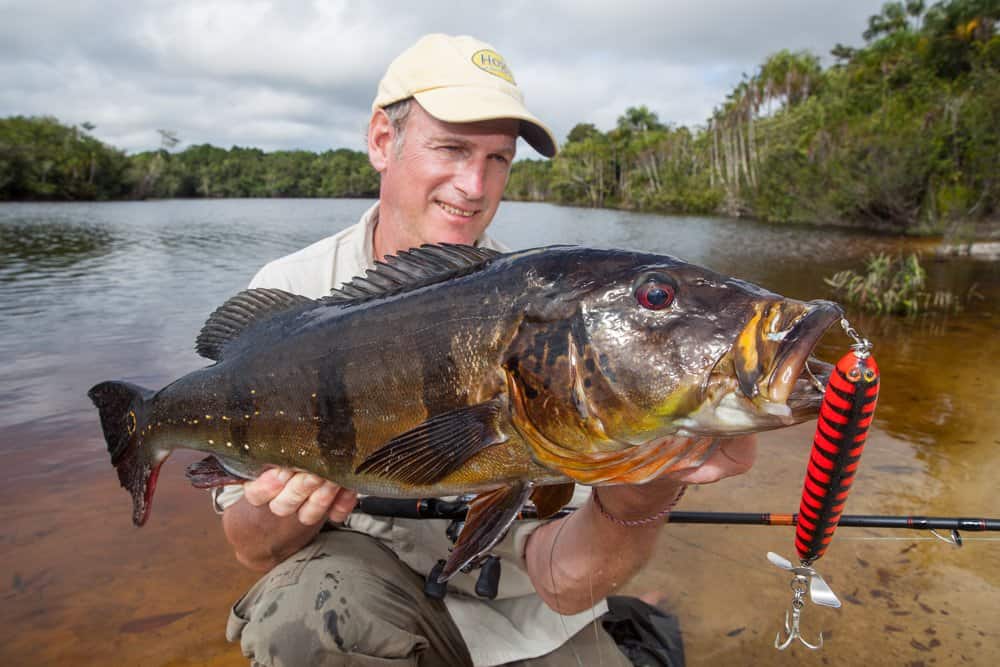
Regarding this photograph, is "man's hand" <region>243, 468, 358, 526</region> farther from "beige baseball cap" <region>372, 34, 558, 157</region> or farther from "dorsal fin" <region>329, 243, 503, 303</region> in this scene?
"beige baseball cap" <region>372, 34, 558, 157</region>

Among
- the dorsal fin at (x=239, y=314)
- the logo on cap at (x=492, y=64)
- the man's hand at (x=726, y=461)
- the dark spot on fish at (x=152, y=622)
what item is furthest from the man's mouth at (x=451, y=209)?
the dark spot on fish at (x=152, y=622)

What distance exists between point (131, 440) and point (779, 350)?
7.97 feet

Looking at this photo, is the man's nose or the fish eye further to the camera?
the man's nose

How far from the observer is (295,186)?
115m

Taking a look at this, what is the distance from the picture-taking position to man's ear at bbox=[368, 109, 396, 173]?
3.44 m

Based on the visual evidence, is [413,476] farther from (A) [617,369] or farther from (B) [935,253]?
(B) [935,253]

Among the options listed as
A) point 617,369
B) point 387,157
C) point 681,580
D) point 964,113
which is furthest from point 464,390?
point 964,113

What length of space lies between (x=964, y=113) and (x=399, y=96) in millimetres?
38452

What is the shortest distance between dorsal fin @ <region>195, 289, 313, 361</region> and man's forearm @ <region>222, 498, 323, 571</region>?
69 centimetres

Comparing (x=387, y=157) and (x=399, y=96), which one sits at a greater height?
(x=399, y=96)

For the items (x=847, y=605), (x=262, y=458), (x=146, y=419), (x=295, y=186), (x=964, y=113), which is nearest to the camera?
(x=262, y=458)

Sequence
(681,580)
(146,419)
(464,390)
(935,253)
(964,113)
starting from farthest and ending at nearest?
(964,113) → (935,253) → (681,580) → (146,419) → (464,390)

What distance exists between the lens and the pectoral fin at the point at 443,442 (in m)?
1.78

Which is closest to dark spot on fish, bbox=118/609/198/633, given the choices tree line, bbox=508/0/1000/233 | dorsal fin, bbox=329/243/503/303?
dorsal fin, bbox=329/243/503/303
